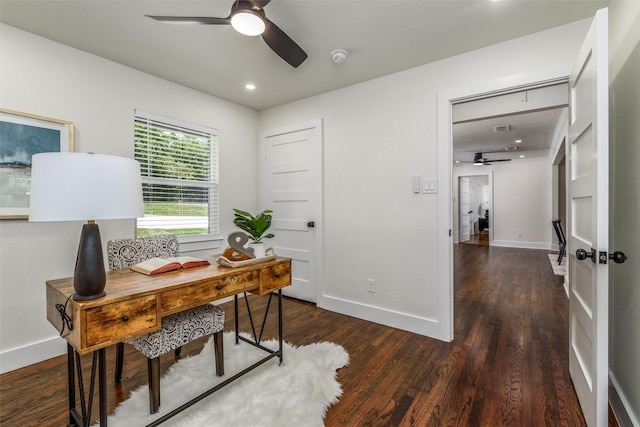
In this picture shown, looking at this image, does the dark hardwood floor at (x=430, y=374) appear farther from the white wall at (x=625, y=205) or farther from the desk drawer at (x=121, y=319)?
Result: the desk drawer at (x=121, y=319)

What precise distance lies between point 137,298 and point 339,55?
2205 mm

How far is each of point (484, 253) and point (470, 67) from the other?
213 inches

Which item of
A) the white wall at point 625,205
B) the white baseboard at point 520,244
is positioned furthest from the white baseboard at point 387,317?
the white baseboard at point 520,244

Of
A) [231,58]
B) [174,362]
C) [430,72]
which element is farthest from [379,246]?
[231,58]

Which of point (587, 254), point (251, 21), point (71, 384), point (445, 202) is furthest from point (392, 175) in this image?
point (71, 384)

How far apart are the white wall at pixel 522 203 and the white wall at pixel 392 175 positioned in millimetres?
6304

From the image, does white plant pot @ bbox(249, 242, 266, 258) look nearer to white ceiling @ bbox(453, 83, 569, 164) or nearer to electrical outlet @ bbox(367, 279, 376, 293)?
electrical outlet @ bbox(367, 279, 376, 293)

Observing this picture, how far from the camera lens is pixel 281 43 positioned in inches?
72.2

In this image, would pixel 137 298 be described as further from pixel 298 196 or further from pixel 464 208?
pixel 464 208

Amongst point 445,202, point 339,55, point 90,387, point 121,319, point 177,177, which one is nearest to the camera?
point 121,319

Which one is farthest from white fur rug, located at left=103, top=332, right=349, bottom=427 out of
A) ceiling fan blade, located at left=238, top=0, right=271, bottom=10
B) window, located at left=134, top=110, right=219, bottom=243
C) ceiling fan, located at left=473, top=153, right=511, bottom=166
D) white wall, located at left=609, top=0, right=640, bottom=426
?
ceiling fan, located at left=473, top=153, right=511, bottom=166

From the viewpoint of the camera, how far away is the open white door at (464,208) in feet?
27.9

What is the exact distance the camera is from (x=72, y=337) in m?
1.15

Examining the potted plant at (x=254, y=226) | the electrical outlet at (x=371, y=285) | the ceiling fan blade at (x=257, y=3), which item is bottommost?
the electrical outlet at (x=371, y=285)
